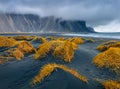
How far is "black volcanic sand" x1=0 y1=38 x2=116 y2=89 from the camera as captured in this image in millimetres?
13141

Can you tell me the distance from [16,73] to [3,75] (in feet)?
2.82

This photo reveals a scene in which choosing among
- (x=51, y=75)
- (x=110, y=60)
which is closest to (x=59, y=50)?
(x=110, y=60)

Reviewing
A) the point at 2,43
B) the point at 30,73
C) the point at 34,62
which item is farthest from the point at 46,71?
the point at 2,43

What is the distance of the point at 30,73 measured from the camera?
1564 centimetres

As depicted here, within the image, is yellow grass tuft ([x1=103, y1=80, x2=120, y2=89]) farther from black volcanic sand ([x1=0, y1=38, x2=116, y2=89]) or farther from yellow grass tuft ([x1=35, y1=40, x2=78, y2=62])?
yellow grass tuft ([x1=35, y1=40, x2=78, y2=62])

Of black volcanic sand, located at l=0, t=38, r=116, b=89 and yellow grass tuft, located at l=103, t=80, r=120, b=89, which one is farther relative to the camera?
black volcanic sand, located at l=0, t=38, r=116, b=89

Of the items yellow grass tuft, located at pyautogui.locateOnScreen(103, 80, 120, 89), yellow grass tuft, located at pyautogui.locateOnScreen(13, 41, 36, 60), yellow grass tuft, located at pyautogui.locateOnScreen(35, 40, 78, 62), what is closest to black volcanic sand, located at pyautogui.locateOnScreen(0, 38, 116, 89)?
yellow grass tuft, located at pyautogui.locateOnScreen(103, 80, 120, 89)

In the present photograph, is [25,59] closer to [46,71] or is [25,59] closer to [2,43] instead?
[46,71]

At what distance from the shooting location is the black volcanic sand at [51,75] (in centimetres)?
1314

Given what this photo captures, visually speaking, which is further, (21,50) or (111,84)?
(21,50)

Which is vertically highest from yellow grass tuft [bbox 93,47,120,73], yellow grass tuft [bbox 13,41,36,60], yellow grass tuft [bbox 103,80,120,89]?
yellow grass tuft [bbox 93,47,120,73]

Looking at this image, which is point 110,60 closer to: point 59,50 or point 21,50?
point 59,50

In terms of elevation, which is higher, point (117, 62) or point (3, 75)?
point (117, 62)

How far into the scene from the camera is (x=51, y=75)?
14148 millimetres
